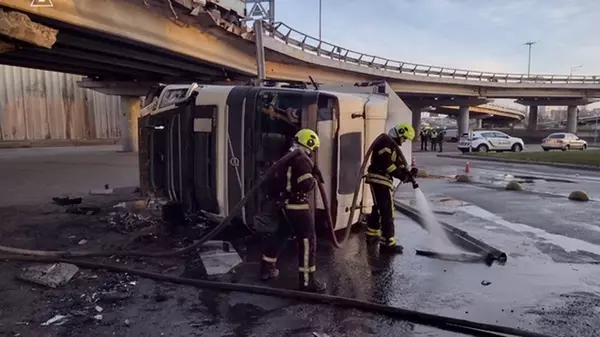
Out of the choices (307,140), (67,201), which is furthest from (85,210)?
(307,140)

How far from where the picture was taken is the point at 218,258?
18.5 feet

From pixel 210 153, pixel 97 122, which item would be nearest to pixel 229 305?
pixel 210 153

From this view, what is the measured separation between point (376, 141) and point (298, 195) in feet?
5.53

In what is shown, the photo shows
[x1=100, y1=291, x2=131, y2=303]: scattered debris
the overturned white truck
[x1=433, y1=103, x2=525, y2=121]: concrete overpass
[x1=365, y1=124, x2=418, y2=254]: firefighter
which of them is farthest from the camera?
[x1=433, y1=103, x2=525, y2=121]: concrete overpass

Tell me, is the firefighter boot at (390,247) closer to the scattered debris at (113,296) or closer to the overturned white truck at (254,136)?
the overturned white truck at (254,136)

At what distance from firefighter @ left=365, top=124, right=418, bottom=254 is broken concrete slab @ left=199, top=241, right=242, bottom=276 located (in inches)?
72.9

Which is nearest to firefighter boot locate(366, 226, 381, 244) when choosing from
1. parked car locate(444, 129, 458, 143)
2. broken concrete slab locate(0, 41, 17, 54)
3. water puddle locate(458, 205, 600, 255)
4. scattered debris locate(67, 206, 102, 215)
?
water puddle locate(458, 205, 600, 255)

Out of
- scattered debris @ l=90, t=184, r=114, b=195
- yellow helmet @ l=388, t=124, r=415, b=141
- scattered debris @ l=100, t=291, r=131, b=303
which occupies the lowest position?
scattered debris @ l=100, t=291, r=131, b=303

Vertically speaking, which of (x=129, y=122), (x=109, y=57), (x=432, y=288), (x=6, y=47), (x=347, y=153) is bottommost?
(x=432, y=288)

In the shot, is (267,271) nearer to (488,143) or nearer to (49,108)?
(488,143)

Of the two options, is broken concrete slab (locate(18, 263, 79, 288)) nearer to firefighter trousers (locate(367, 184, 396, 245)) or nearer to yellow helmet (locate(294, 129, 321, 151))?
yellow helmet (locate(294, 129, 321, 151))

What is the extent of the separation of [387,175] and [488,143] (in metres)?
26.4

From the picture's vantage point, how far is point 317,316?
409cm

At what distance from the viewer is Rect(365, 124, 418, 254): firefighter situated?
19.2 feet
